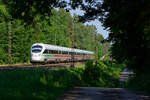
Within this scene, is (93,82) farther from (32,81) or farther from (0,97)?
(0,97)

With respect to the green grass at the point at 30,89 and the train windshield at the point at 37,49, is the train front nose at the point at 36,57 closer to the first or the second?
the train windshield at the point at 37,49

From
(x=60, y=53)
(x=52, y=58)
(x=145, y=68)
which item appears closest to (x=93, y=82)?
(x=145, y=68)

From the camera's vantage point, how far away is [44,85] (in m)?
11.4

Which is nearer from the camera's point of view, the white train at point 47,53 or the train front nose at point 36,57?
the train front nose at point 36,57

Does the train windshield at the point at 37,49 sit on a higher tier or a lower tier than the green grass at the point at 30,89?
higher

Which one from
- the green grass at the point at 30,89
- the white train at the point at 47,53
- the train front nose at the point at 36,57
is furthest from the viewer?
the white train at the point at 47,53

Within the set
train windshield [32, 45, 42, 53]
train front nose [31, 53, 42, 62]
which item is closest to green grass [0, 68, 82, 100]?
train front nose [31, 53, 42, 62]

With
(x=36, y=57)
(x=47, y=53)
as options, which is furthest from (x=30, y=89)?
(x=47, y=53)

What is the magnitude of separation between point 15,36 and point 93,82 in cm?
2912

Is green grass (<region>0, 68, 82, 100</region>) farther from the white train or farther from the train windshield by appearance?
the train windshield

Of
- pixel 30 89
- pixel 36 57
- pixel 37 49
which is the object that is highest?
pixel 37 49

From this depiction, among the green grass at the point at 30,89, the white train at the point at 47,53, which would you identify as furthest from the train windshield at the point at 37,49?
the green grass at the point at 30,89

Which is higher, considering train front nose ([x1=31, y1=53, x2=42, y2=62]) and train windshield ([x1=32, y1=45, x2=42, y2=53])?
train windshield ([x1=32, y1=45, x2=42, y2=53])

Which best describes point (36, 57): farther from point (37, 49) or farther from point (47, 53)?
point (47, 53)
